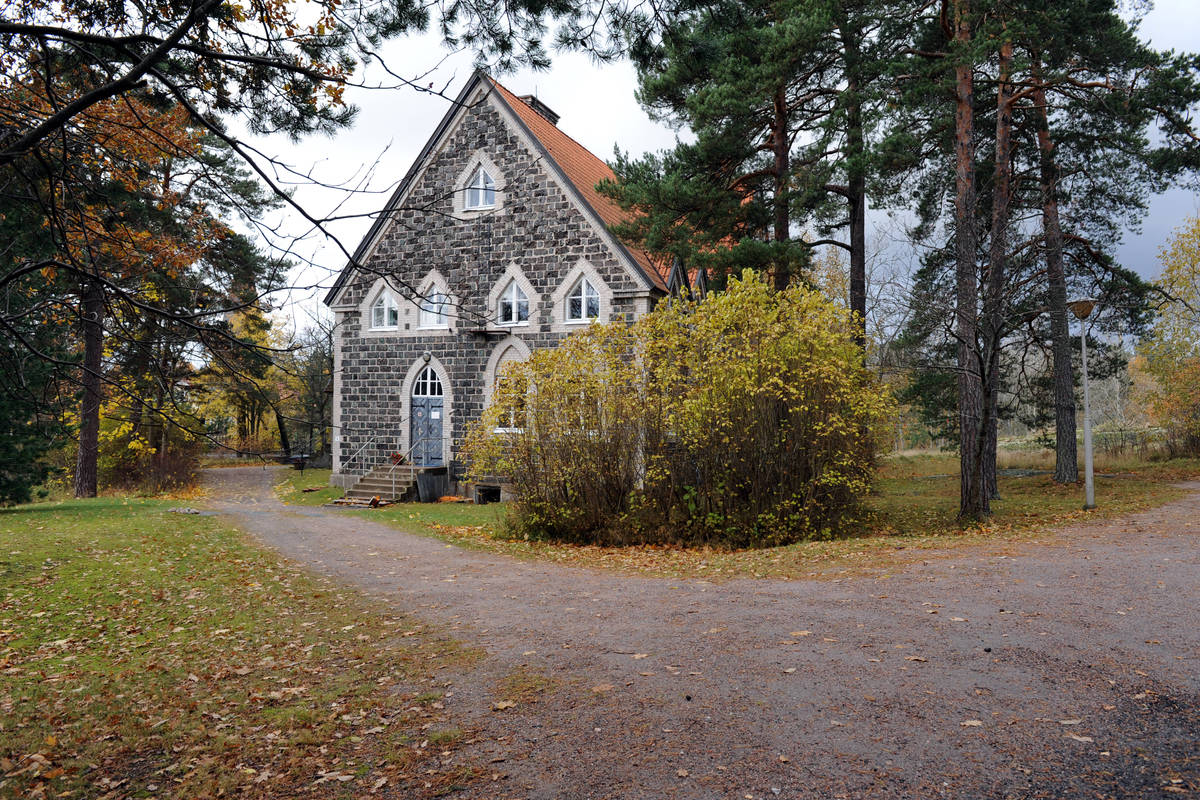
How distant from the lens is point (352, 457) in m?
23.5

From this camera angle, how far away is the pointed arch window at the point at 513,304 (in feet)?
71.1

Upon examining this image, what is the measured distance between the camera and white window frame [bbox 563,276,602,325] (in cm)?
2056

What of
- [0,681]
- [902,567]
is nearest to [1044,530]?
[902,567]

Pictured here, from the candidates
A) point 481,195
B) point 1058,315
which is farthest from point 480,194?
point 1058,315

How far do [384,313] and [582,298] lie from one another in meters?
7.20

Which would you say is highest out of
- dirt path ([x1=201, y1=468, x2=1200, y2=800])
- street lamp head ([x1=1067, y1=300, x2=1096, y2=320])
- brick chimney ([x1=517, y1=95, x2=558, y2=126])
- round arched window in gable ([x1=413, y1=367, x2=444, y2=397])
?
brick chimney ([x1=517, y1=95, x2=558, y2=126])

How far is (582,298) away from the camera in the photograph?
20734 mm

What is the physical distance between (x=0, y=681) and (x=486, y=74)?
6.48 metres

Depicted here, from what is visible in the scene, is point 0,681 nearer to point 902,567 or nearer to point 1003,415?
point 902,567

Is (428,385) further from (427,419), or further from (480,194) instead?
(480,194)

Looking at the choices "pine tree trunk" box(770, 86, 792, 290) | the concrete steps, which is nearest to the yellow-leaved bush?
"pine tree trunk" box(770, 86, 792, 290)

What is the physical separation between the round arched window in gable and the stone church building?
0.04 m

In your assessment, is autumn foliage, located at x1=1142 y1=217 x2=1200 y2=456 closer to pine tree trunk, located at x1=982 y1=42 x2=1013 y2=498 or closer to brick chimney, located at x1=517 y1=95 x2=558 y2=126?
pine tree trunk, located at x1=982 y1=42 x2=1013 y2=498

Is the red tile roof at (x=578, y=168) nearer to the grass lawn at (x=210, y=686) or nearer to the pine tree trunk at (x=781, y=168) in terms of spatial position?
the pine tree trunk at (x=781, y=168)
